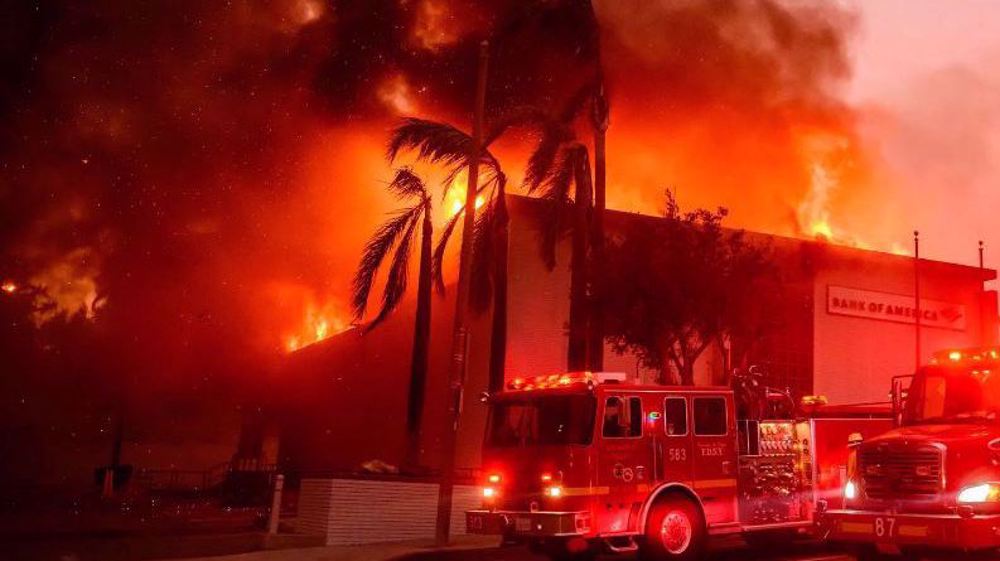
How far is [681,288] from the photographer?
1650 cm

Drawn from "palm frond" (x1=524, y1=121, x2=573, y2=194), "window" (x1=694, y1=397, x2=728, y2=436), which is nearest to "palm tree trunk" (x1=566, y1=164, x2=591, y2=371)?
"palm frond" (x1=524, y1=121, x2=573, y2=194)

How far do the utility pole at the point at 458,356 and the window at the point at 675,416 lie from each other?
3.77 m

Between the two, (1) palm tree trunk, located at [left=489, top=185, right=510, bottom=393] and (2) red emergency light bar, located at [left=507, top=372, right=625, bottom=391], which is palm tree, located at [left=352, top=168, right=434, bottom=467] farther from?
(2) red emergency light bar, located at [left=507, top=372, right=625, bottom=391]

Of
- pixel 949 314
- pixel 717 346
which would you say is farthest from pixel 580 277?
pixel 949 314

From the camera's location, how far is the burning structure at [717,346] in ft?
69.9

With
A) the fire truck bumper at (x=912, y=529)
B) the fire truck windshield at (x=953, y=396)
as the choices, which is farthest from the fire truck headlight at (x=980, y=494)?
the fire truck windshield at (x=953, y=396)

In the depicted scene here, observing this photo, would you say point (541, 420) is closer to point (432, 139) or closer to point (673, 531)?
point (673, 531)

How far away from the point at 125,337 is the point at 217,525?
23.9m

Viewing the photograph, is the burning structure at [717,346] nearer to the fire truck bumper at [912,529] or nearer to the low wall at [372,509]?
the low wall at [372,509]

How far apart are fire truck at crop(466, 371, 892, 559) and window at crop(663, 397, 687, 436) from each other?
13mm

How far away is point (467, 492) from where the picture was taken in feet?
49.4

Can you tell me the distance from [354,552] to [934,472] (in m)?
7.94

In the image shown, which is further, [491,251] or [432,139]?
[491,251]

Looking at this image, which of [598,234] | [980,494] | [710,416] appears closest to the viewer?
[980,494]
